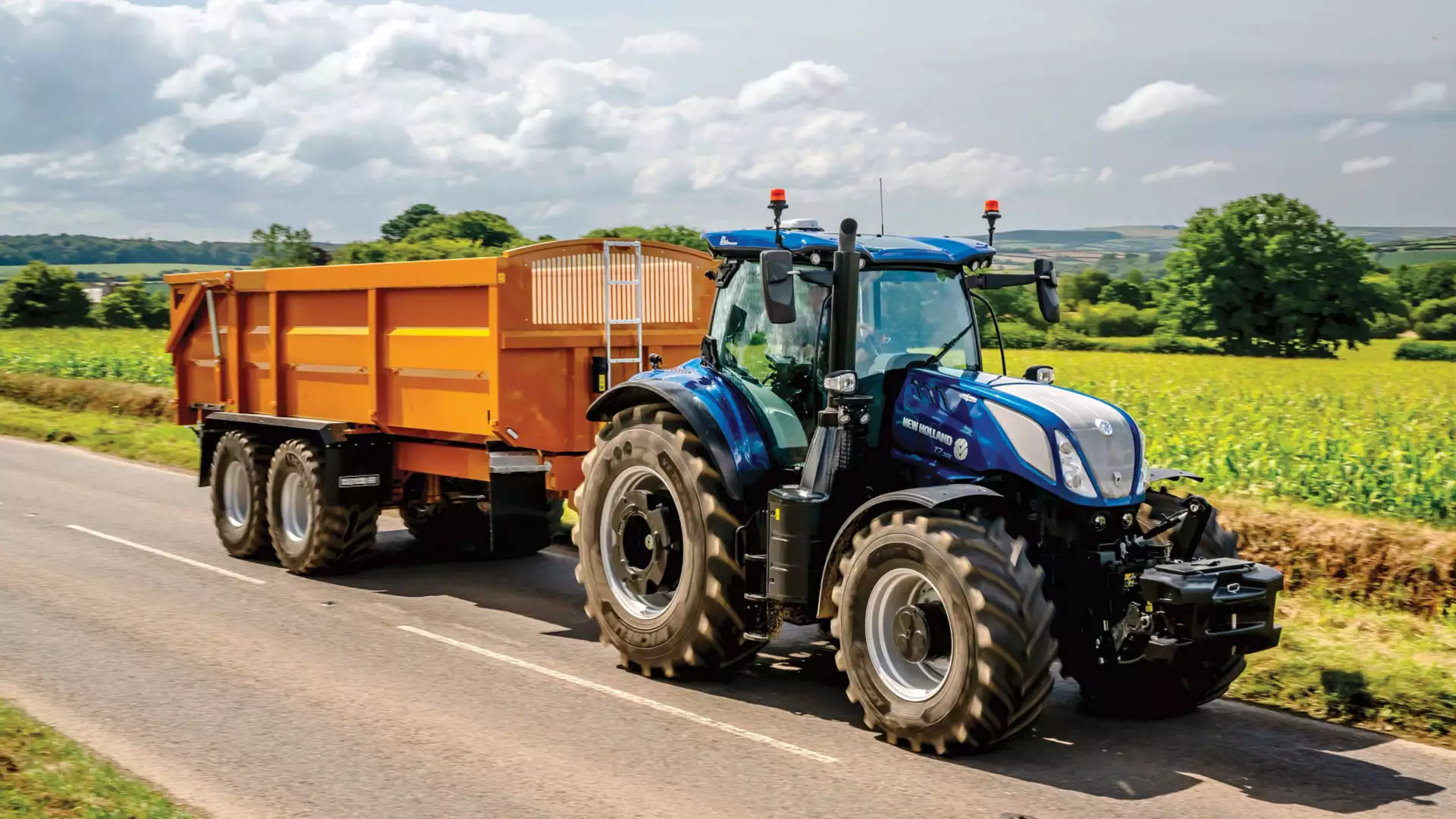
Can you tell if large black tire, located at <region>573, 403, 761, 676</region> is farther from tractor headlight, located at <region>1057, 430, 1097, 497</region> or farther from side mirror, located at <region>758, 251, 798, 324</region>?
tractor headlight, located at <region>1057, 430, 1097, 497</region>

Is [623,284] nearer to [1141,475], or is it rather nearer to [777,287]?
[777,287]

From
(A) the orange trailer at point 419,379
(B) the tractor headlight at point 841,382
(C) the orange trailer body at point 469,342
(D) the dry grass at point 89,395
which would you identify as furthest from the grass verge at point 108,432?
(B) the tractor headlight at point 841,382

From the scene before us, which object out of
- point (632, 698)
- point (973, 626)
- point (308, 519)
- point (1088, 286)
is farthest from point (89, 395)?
point (1088, 286)

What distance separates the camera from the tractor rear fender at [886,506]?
21.0 ft

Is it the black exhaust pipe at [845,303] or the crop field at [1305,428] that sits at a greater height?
the black exhaust pipe at [845,303]

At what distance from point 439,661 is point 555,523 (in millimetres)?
3918

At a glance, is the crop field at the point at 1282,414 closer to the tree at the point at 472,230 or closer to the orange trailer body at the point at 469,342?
the orange trailer body at the point at 469,342

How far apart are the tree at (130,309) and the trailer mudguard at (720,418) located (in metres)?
60.3

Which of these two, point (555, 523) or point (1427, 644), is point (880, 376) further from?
point (555, 523)

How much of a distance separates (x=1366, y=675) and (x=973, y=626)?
2708 millimetres

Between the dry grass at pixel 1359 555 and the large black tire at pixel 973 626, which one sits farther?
the dry grass at pixel 1359 555

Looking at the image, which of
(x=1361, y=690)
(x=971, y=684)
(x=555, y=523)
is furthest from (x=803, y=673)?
(x=555, y=523)

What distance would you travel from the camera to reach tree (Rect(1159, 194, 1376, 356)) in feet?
165

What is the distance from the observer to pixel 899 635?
6586 millimetres
